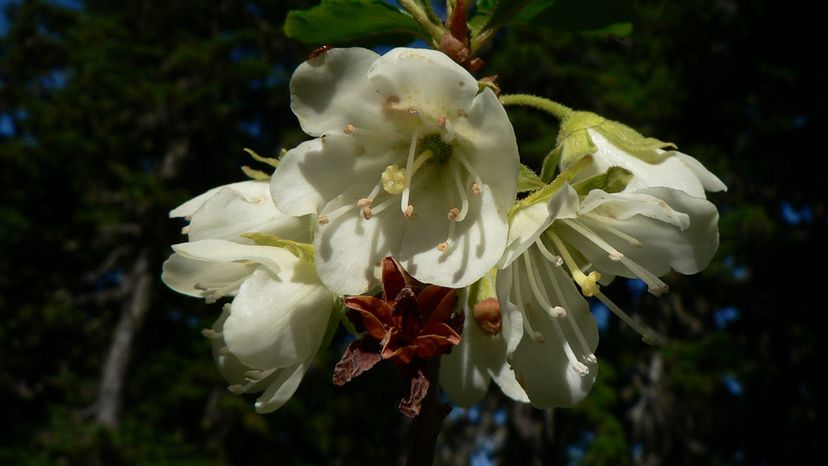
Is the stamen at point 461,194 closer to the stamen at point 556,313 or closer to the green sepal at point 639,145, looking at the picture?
the stamen at point 556,313

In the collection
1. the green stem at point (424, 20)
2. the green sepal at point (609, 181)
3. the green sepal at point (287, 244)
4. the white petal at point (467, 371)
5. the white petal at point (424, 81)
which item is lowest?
the white petal at point (467, 371)

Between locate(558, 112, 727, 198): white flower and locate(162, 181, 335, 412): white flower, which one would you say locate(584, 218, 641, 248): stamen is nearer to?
locate(558, 112, 727, 198): white flower

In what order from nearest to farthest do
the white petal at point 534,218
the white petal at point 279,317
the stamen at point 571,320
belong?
1. the white petal at point 534,218
2. the white petal at point 279,317
3. the stamen at point 571,320

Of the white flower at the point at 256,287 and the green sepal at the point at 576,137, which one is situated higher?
the green sepal at the point at 576,137

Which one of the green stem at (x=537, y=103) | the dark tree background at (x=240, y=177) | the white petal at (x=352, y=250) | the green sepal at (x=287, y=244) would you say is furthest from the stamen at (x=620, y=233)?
the dark tree background at (x=240, y=177)

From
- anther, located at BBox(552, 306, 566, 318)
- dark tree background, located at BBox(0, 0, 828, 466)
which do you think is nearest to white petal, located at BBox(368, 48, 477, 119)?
anther, located at BBox(552, 306, 566, 318)

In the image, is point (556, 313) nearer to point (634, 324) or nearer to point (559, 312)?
point (559, 312)
